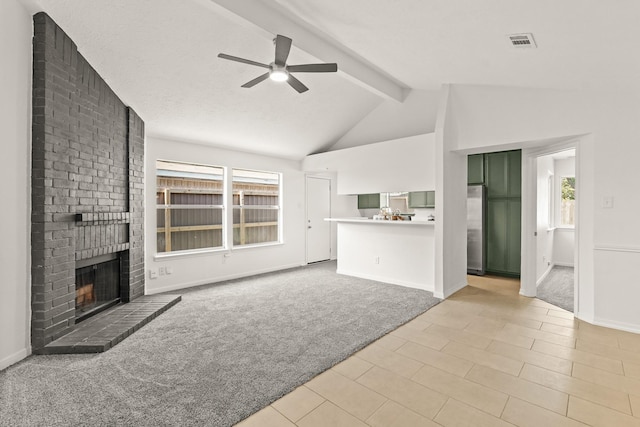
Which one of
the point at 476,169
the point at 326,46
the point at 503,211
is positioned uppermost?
the point at 326,46

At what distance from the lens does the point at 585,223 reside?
3391 mm

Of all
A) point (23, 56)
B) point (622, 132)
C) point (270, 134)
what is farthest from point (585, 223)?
point (23, 56)

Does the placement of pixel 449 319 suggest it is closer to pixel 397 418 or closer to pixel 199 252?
pixel 397 418

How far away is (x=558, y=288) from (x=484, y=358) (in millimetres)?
3153

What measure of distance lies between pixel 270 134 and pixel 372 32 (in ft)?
9.13

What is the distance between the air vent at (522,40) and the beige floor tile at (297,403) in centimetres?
327

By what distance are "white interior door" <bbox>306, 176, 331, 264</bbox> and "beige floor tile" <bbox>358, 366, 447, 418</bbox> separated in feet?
15.3

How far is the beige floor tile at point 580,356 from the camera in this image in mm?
2416

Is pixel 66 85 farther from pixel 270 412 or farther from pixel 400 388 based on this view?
pixel 400 388

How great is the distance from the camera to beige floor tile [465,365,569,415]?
6.42ft

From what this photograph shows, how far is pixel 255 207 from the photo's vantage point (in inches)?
239

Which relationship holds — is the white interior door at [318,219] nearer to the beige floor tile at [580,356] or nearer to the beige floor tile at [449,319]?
the beige floor tile at [449,319]

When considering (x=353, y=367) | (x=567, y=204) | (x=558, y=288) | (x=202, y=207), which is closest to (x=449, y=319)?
(x=353, y=367)

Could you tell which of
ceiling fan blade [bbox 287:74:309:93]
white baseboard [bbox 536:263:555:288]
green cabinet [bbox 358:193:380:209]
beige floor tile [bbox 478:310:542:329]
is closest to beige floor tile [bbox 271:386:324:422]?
beige floor tile [bbox 478:310:542:329]
